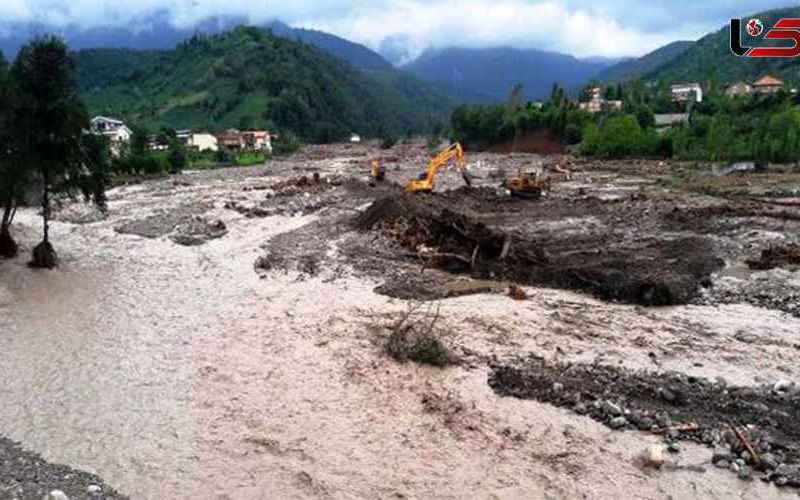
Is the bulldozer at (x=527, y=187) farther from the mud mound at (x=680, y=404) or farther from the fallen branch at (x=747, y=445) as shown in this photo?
the fallen branch at (x=747, y=445)

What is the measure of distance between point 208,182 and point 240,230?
27.2 m

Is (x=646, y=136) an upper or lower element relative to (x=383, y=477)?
upper

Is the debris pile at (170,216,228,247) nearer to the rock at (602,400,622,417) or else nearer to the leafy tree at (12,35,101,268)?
the leafy tree at (12,35,101,268)

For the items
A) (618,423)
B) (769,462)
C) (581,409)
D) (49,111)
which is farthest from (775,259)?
(49,111)

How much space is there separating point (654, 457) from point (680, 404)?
2.16 metres

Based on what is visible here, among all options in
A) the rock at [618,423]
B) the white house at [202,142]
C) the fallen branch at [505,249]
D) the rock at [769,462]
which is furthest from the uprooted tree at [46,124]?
the white house at [202,142]

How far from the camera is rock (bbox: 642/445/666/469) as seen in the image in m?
10.8

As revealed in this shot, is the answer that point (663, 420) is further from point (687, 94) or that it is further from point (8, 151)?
point (687, 94)

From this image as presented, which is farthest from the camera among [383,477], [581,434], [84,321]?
[84,321]

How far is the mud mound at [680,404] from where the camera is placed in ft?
36.1

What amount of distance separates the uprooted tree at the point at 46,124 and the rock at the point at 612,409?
2025 cm

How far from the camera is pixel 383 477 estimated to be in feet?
35.2

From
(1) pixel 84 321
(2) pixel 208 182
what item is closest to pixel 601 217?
(1) pixel 84 321

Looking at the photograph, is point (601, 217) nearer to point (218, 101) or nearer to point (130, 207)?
point (130, 207)
